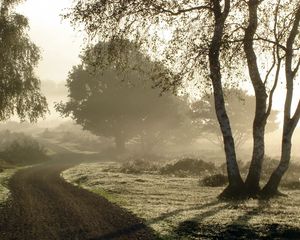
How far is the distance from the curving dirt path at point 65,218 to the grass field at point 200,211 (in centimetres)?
106

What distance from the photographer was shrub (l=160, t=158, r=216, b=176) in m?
47.4

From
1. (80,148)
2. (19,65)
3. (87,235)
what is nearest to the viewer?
(87,235)

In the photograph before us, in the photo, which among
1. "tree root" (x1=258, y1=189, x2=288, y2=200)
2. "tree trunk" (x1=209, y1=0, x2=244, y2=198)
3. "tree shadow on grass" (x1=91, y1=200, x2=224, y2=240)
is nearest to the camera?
"tree shadow on grass" (x1=91, y1=200, x2=224, y2=240)

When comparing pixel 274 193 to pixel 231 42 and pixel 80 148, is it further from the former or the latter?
pixel 80 148

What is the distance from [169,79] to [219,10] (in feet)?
16.6

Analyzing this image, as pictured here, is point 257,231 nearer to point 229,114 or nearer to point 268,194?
point 268,194

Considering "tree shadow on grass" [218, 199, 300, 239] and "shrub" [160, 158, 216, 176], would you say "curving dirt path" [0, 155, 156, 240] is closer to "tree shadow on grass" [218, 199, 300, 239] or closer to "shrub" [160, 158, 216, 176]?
"tree shadow on grass" [218, 199, 300, 239]

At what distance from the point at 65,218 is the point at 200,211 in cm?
635

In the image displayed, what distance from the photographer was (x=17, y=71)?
2046 inches

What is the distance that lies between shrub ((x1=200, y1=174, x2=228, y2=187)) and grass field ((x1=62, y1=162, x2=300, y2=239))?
1.12m

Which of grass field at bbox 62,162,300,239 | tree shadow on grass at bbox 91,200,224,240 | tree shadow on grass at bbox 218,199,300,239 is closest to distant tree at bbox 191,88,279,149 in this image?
grass field at bbox 62,162,300,239

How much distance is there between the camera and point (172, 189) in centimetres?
3228

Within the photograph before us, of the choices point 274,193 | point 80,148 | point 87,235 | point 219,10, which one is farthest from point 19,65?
point 80,148

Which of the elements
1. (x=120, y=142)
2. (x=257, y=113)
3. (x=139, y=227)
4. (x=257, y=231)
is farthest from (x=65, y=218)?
(x=120, y=142)
